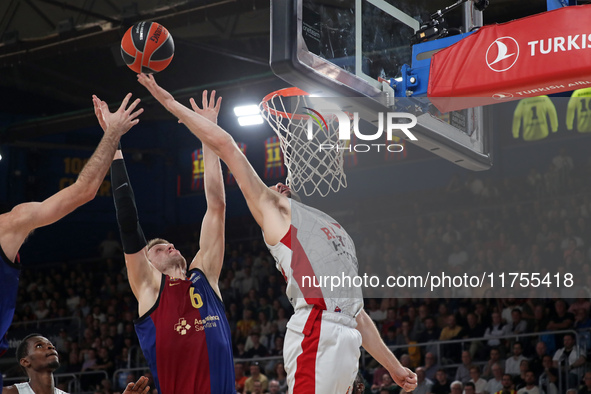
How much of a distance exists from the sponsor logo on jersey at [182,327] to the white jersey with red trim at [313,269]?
2.74ft

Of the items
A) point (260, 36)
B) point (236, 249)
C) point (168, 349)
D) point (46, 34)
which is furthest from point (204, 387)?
point (236, 249)

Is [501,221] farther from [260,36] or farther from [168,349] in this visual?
[260,36]

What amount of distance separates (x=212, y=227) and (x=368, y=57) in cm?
170

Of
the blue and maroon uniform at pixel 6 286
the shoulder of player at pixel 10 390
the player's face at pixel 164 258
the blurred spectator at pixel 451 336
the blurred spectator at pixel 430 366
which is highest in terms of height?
the player's face at pixel 164 258

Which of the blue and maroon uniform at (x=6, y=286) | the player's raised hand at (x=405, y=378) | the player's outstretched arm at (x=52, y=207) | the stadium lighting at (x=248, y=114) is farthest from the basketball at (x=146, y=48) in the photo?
the stadium lighting at (x=248, y=114)

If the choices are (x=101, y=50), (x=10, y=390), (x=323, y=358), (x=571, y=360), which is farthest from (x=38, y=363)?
(x=101, y=50)

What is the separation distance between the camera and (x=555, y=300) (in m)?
10.1

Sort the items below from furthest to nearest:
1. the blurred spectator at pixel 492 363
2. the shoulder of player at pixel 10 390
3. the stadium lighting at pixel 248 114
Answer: the stadium lighting at pixel 248 114
the blurred spectator at pixel 492 363
the shoulder of player at pixel 10 390

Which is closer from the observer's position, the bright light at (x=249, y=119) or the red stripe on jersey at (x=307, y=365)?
the red stripe on jersey at (x=307, y=365)

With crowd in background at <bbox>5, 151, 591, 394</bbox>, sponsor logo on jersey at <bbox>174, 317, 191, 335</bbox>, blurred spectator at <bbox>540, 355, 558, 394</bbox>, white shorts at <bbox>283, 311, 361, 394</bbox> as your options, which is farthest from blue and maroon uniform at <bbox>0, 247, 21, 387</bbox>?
blurred spectator at <bbox>540, 355, 558, 394</bbox>

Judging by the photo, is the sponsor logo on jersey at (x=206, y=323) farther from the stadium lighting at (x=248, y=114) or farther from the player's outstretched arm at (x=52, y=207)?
the stadium lighting at (x=248, y=114)

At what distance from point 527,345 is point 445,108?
5.26 m

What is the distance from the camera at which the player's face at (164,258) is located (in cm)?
511

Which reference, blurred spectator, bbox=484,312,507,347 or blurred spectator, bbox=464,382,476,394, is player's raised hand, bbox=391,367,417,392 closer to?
blurred spectator, bbox=464,382,476,394
